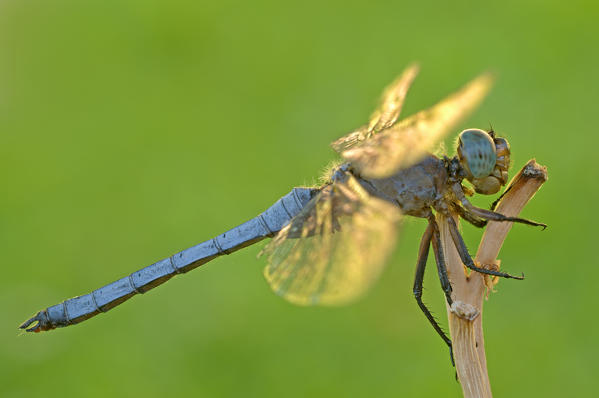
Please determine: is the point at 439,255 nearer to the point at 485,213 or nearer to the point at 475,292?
the point at 485,213

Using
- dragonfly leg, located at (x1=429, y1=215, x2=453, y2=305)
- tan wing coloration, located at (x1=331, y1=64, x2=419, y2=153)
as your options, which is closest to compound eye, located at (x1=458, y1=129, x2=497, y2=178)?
dragonfly leg, located at (x1=429, y1=215, x2=453, y2=305)

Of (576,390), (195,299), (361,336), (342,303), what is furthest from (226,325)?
(342,303)

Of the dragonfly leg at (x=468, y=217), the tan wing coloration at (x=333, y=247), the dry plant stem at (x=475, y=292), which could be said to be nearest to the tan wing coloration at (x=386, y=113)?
the tan wing coloration at (x=333, y=247)

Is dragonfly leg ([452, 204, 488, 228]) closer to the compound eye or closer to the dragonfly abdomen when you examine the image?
the compound eye

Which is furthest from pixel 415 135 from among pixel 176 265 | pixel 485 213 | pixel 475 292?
pixel 176 265

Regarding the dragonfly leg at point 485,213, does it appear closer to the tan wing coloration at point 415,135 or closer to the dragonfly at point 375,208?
the dragonfly at point 375,208

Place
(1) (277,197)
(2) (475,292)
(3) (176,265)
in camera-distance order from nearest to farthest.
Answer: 1. (2) (475,292)
2. (3) (176,265)
3. (1) (277,197)
